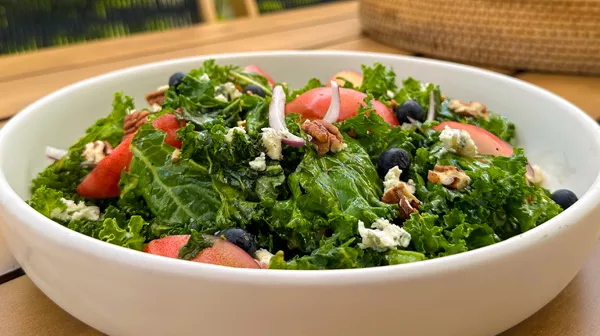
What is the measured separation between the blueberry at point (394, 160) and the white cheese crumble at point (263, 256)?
1.19 feet

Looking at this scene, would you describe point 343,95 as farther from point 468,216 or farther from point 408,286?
point 408,286

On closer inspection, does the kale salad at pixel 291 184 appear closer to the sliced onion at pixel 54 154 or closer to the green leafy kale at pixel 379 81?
the sliced onion at pixel 54 154

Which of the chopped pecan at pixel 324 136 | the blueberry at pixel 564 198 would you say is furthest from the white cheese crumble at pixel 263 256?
the blueberry at pixel 564 198

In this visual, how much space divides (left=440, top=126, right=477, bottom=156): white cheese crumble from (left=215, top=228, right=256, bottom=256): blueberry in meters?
0.54

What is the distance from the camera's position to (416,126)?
1470mm

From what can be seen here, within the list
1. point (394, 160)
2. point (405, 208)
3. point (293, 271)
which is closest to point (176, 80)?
point (394, 160)

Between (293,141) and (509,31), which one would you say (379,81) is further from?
(509,31)

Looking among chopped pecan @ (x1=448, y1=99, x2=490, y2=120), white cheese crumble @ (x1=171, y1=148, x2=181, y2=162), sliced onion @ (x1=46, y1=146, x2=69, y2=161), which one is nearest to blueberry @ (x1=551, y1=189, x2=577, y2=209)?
chopped pecan @ (x1=448, y1=99, x2=490, y2=120)

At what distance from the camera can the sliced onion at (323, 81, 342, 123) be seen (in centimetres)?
138

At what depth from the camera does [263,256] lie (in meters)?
1.05

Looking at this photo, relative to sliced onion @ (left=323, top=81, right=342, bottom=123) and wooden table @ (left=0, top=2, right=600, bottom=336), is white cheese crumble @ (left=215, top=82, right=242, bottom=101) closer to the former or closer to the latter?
sliced onion @ (left=323, top=81, right=342, bottom=123)

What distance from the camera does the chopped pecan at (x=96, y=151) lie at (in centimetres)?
138

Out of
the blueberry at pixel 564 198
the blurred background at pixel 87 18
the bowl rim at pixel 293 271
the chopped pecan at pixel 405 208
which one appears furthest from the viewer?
the blurred background at pixel 87 18

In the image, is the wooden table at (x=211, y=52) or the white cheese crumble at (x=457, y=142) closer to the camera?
the wooden table at (x=211, y=52)
